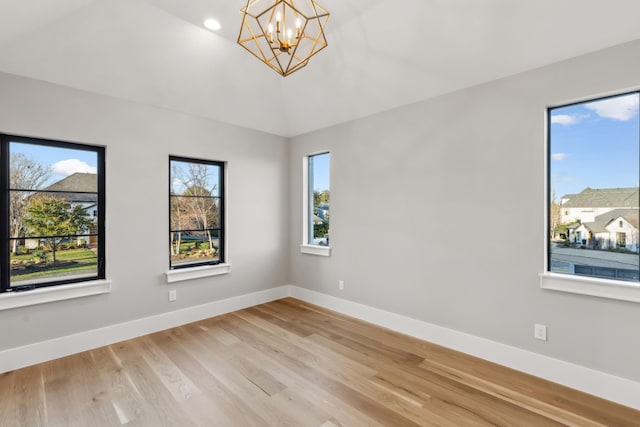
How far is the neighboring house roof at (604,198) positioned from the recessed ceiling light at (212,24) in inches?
133

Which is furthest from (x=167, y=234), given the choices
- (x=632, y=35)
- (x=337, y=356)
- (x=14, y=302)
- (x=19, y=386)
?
(x=632, y=35)

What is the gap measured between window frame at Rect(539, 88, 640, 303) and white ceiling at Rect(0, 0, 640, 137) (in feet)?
1.20

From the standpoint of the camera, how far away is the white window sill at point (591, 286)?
213cm

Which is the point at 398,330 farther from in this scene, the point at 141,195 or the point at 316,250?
the point at 141,195

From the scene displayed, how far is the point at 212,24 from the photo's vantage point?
2.79 meters

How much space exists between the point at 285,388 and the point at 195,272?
194 cm

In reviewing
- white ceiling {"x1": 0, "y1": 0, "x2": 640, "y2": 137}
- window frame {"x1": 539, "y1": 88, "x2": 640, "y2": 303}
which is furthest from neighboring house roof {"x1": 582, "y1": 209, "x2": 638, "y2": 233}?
white ceiling {"x1": 0, "y1": 0, "x2": 640, "y2": 137}

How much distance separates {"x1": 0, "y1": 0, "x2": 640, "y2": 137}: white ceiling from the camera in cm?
221

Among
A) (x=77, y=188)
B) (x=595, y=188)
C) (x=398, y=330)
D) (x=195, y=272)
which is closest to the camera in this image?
(x=595, y=188)

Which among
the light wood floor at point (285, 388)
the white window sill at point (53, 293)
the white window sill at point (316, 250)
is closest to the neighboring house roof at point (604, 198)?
the light wood floor at point (285, 388)

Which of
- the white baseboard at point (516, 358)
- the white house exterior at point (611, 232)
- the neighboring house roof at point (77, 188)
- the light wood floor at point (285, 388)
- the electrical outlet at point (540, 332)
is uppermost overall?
the neighboring house roof at point (77, 188)

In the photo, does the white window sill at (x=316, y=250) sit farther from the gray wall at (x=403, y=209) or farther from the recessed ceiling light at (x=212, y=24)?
the recessed ceiling light at (x=212, y=24)

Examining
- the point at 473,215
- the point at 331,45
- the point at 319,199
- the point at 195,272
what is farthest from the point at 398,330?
the point at 331,45

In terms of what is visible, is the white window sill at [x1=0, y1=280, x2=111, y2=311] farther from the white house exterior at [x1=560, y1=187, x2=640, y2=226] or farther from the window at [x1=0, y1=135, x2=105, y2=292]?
the white house exterior at [x1=560, y1=187, x2=640, y2=226]
